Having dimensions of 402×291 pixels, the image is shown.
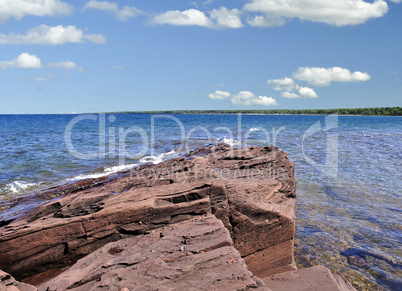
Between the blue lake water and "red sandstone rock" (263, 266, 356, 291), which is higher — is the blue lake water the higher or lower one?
the lower one

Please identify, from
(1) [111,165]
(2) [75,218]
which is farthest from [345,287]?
(1) [111,165]

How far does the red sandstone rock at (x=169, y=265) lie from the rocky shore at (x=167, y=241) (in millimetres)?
Result: 16

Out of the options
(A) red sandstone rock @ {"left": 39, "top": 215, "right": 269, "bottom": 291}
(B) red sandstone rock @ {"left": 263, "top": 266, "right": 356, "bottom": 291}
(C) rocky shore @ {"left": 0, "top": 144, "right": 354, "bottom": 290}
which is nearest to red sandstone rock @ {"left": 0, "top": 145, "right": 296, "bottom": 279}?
(C) rocky shore @ {"left": 0, "top": 144, "right": 354, "bottom": 290}

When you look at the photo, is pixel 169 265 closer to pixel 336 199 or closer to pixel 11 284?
pixel 11 284

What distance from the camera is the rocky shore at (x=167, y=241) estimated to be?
5051 millimetres

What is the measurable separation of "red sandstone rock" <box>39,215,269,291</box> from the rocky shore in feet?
0.05

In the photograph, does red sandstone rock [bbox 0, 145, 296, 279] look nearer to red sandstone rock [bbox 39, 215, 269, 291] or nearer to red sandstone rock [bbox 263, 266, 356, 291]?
red sandstone rock [bbox 39, 215, 269, 291]

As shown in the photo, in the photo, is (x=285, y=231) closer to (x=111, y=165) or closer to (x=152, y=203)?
(x=152, y=203)

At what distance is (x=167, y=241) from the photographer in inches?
243

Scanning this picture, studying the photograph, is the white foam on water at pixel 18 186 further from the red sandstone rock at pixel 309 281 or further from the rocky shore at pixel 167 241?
the red sandstone rock at pixel 309 281

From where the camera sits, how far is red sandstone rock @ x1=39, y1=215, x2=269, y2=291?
15.5ft

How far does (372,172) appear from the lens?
1919 centimetres

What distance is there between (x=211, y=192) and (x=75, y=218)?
3.15 m

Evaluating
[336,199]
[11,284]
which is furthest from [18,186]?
[336,199]
